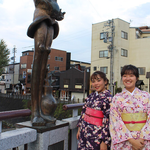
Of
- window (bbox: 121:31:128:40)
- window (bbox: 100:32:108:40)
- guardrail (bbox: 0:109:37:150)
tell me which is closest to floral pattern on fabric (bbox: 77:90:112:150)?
guardrail (bbox: 0:109:37:150)

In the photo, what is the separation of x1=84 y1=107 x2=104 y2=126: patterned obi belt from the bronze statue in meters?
0.48

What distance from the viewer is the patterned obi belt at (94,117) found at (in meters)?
2.00

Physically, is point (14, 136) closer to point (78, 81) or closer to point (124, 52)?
point (124, 52)

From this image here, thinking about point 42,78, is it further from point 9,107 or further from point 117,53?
point 9,107

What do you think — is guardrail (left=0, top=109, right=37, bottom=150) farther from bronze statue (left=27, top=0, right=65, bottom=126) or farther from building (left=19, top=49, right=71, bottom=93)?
building (left=19, top=49, right=71, bottom=93)

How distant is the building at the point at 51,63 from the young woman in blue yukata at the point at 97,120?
29980mm

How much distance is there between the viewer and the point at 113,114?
6.01 ft

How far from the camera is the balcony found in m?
1.50

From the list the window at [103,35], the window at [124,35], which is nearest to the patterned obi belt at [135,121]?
the window at [103,35]

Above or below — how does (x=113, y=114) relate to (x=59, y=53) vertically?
Answer: below

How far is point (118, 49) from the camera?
71.1 ft

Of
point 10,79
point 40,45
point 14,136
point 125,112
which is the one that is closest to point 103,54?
point 40,45

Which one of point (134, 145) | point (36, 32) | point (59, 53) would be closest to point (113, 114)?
point (134, 145)

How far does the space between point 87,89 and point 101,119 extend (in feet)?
72.8
